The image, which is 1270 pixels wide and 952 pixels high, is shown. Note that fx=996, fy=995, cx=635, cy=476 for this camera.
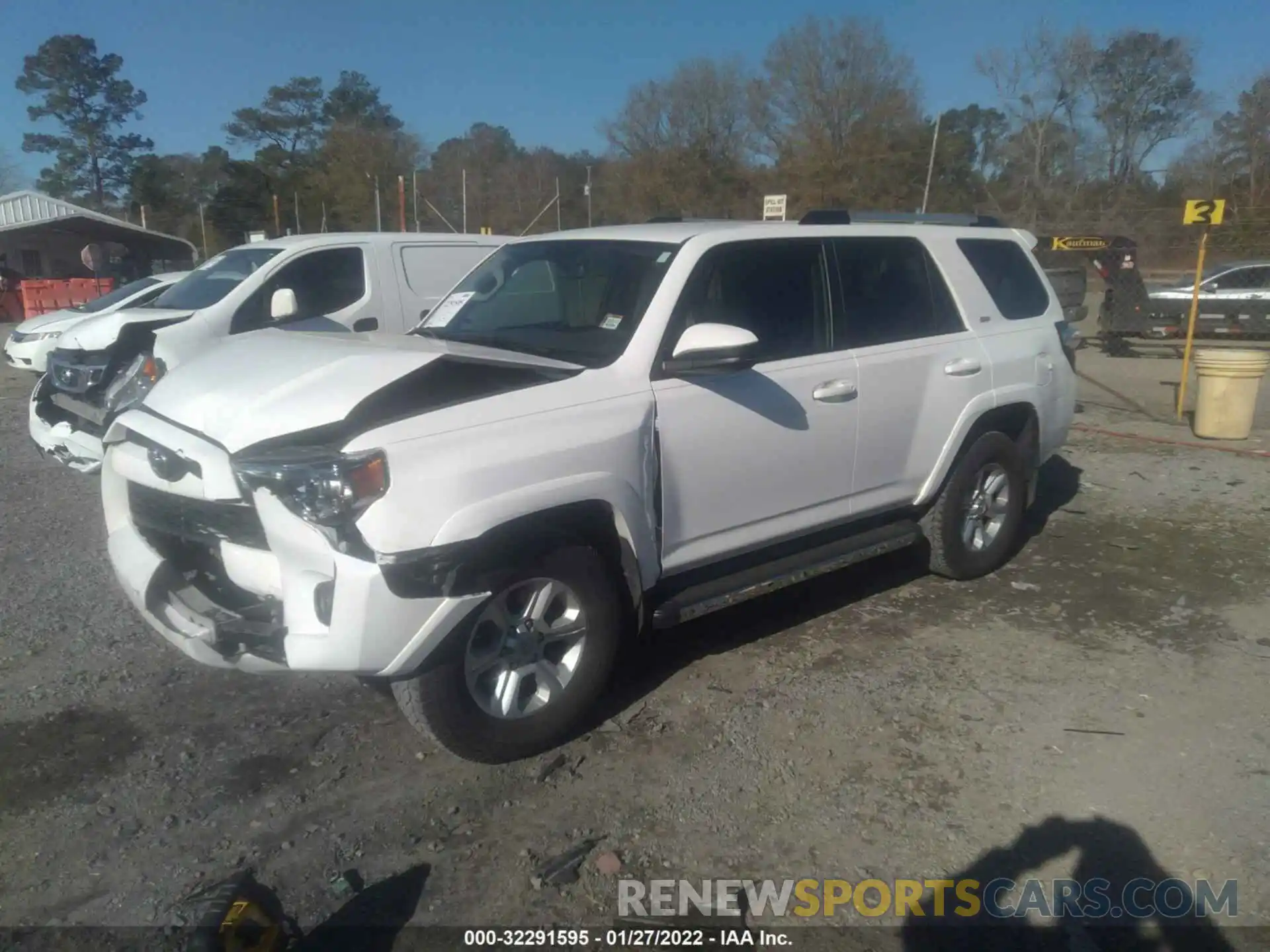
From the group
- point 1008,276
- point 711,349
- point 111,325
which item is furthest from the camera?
point 111,325

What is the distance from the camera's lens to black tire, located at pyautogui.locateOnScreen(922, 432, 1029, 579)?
5285 mm

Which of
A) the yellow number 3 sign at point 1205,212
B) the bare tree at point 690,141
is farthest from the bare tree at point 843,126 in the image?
the yellow number 3 sign at point 1205,212

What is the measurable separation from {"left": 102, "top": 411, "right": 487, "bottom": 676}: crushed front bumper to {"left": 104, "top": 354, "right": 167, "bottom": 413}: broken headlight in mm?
2648

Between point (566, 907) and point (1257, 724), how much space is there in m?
2.93

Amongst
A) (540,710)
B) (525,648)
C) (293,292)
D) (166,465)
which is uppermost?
(293,292)

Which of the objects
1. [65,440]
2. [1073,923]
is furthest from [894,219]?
[65,440]

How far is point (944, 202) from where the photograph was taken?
40.6 meters

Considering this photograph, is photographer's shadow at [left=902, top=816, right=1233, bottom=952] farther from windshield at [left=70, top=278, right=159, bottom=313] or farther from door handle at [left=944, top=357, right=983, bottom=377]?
windshield at [left=70, top=278, right=159, bottom=313]

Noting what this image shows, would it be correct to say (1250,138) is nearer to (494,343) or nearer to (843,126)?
(843,126)

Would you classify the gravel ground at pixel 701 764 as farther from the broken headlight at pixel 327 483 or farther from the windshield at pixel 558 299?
the windshield at pixel 558 299

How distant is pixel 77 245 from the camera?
30328mm

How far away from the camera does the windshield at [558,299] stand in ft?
13.4

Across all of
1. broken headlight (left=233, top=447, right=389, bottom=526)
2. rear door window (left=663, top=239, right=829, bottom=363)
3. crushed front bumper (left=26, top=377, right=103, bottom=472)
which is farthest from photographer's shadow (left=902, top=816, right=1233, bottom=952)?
crushed front bumper (left=26, top=377, right=103, bottom=472)

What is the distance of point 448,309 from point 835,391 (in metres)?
1.90
